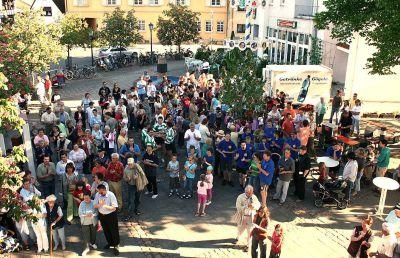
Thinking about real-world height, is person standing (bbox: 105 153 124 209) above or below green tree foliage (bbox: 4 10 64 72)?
below

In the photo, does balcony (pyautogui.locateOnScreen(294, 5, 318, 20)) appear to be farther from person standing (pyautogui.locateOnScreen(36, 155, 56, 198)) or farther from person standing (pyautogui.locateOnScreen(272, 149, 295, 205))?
person standing (pyautogui.locateOnScreen(36, 155, 56, 198))

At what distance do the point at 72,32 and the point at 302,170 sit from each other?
22984mm

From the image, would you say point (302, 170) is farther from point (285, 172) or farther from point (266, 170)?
point (266, 170)

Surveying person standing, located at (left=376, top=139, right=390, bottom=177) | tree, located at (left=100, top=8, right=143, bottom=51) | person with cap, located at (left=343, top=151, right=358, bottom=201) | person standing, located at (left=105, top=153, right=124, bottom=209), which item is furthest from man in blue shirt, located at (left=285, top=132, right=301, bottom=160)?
tree, located at (left=100, top=8, right=143, bottom=51)

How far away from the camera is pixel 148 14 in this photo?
5244 cm

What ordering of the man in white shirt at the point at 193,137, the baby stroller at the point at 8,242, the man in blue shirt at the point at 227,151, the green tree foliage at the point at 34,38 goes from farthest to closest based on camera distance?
the green tree foliage at the point at 34,38 < the man in white shirt at the point at 193,137 < the man in blue shirt at the point at 227,151 < the baby stroller at the point at 8,242

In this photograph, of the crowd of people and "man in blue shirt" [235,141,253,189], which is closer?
the crowd of people

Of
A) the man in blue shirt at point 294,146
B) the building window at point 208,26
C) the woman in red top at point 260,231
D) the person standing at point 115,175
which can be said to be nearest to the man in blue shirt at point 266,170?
the man in blue shirt at point 294,146

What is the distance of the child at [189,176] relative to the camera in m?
11.6

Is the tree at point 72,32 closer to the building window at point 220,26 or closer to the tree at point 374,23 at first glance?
the tree at point 374,23

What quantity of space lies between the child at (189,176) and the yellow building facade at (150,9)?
42.0m

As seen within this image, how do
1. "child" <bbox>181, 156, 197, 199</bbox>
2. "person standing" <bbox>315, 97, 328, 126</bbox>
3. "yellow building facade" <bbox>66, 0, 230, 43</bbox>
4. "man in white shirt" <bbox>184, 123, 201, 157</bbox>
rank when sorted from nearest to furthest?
"child" <bbox>181, 156, 197, 199</bbox>
"man in white shirt" <bbox>184, 123, 201, 157</bbox>
"person standing" <bbox>315, 97, 328, 126</bbox>
"yellow building facade" <bbox>66, 0, 230, 43</bbox>

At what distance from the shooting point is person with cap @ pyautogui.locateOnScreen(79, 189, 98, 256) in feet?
29.8

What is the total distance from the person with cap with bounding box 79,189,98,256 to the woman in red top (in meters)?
3.43
